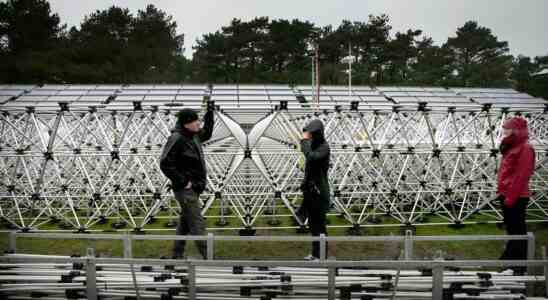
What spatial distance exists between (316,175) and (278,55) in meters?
31.8

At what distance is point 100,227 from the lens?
25.6ft

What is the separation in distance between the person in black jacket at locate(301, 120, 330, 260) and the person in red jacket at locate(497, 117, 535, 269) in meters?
2.36

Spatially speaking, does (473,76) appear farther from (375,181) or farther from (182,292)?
(182,292)

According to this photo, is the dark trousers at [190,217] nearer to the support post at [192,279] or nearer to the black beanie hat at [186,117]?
the black beanie hat at [186,117]

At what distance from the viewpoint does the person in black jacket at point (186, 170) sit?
4250mm

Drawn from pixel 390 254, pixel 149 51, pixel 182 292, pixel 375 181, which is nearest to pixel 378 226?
pixel 375 181

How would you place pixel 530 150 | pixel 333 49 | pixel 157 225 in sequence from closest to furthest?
pixel 530 150
pixel 157 225
pixel 333 49

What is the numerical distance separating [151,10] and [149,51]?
4.17 m

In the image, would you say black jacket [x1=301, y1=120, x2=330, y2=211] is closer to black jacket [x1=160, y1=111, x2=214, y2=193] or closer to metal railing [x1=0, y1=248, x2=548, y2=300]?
black jacket [x1=160, y1=111, x2=214, y2=193]

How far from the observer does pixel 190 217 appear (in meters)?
4.40

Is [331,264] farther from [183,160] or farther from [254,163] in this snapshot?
[254,163]

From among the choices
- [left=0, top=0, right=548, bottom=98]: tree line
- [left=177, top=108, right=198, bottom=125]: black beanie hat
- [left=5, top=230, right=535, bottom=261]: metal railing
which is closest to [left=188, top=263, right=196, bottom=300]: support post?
[left=5, top=230, right=535, bottom=261]: metal railing

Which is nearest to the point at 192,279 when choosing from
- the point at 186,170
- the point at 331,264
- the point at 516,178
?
the point at 331,264

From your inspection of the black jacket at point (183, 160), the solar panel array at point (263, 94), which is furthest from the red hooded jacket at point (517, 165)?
the solar panel array at point (263, 94)
